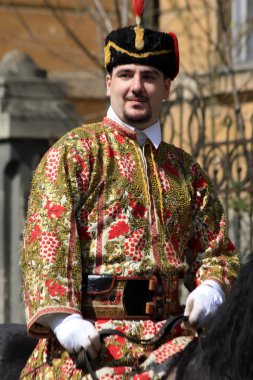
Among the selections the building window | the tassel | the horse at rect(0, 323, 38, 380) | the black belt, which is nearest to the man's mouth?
the tassel

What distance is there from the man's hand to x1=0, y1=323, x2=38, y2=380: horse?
0.75 m

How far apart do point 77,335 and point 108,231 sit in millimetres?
430

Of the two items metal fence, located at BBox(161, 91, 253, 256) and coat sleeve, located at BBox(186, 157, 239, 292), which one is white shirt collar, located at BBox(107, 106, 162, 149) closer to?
coat sleeve, located at BBox(186, 157, 239, 292)

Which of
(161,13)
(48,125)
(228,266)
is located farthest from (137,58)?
(161,13)

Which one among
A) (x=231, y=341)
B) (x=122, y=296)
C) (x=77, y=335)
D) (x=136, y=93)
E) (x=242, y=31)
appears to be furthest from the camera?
(x=242, y=31)

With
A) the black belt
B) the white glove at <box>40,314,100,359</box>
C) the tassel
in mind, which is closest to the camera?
the white glove at <box>40,314,100,359</box>

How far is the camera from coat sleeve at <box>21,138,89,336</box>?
439cm

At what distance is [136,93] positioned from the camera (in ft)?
15.1

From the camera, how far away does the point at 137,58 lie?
4.64 meters

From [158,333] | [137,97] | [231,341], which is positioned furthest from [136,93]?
[231,341]

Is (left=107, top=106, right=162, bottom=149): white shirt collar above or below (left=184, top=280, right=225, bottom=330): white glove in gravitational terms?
above

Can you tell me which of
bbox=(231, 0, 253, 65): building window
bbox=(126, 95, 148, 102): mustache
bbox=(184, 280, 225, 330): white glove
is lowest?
bbox=(184, 280, 225, 330): white glove

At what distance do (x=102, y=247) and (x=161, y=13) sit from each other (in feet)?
29.1

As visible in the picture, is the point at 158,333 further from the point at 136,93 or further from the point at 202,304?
the point at 136,93
